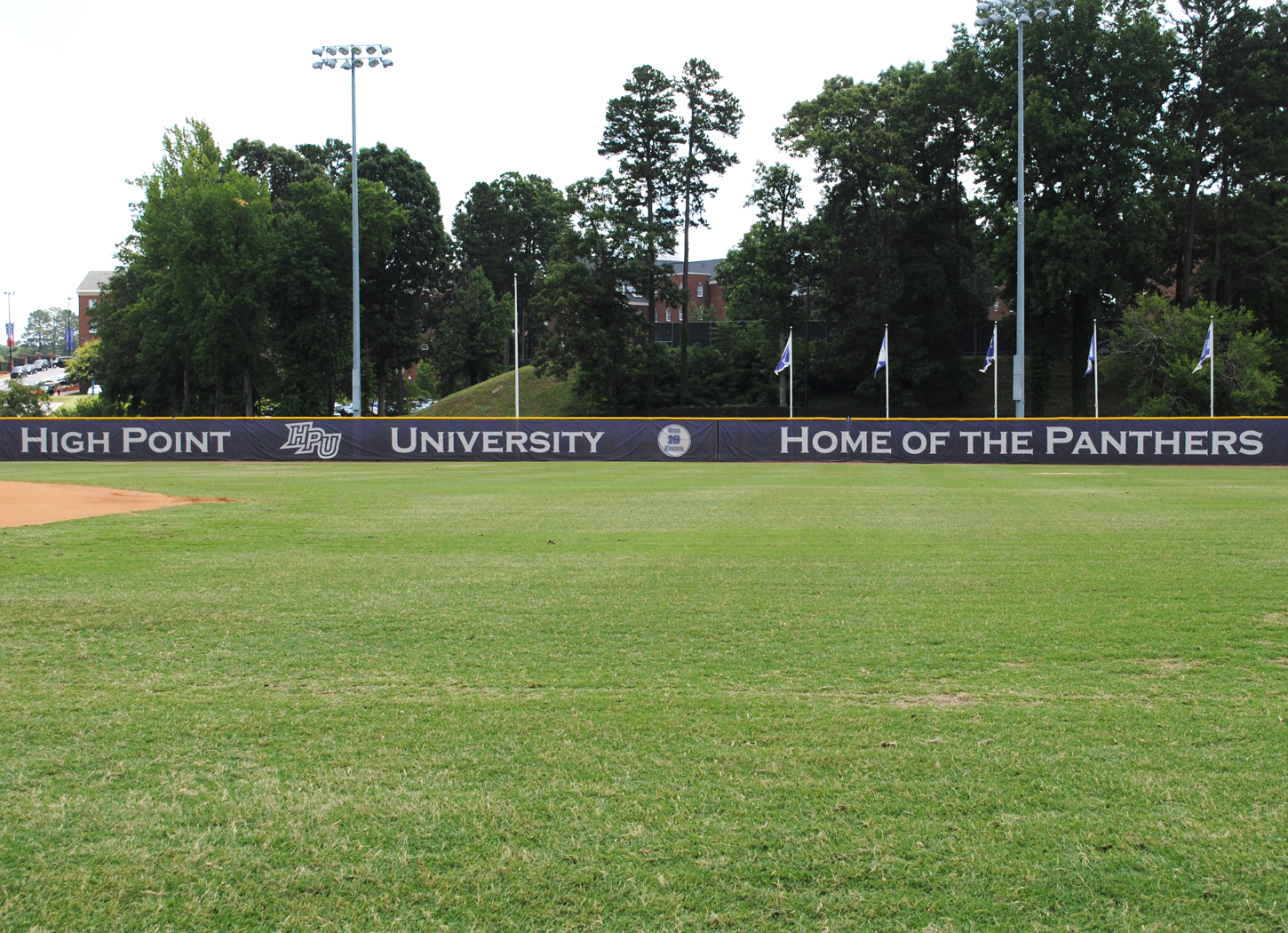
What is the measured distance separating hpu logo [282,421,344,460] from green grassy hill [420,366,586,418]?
25827mm

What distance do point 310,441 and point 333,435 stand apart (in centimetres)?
87

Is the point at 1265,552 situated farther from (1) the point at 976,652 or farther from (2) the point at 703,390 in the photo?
(2) the point at 703,390

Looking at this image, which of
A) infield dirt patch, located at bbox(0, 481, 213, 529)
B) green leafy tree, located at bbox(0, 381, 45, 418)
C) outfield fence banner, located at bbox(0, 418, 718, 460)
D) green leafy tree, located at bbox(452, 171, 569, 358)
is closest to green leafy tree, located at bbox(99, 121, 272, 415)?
green leafy tree, located at bbox(0, 381, 45, 418)

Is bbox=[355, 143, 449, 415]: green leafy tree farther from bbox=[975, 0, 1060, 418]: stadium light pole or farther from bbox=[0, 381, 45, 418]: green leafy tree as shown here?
bbox=[975, 0, 1060, 418]: stadium light pole

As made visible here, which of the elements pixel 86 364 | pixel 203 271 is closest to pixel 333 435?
pixel 203 271

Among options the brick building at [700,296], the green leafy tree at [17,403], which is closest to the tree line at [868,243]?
the green leafy tree at [17,403]

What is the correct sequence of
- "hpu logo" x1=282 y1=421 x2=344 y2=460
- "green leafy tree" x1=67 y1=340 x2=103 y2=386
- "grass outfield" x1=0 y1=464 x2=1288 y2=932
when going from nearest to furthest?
"grass outfield" x1=0 y1=464 x2=1288 y2=932
"hpu logo" x1=282 y1=421 x2=344 y2=460
"green leafy tree" x1=67 y1=340 x2=103 y2=386

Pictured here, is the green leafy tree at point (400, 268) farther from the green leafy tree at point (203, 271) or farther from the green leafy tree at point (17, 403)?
the green leafy tree at point (17, 403)

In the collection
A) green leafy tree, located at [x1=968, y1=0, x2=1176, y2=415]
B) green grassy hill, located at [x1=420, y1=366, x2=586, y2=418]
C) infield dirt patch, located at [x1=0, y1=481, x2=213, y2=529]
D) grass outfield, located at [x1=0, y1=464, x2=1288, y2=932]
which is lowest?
grass outfield, located at [x1=0, y1=464, x2=1288, y2=932]

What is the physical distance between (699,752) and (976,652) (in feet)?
8.16

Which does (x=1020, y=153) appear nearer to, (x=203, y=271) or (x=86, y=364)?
Answer: (x=203, y=271)

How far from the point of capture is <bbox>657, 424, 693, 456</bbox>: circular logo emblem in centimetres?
3453

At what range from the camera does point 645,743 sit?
4.24 meters

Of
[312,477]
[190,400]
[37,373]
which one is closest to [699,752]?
[312,477]
